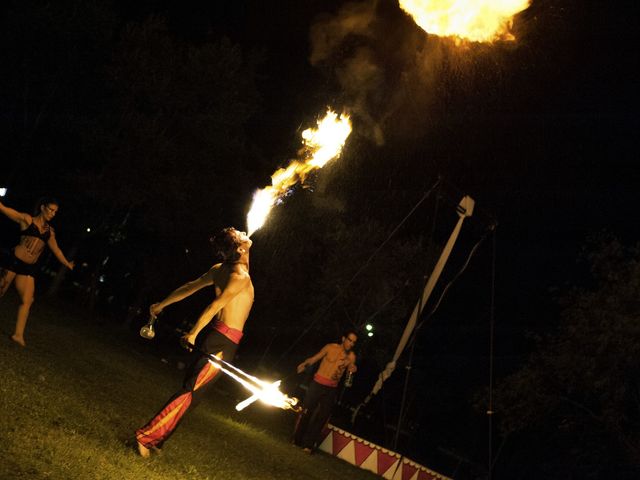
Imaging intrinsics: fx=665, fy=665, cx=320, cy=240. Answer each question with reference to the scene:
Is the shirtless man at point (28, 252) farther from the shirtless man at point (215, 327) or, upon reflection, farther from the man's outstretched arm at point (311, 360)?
the man's outstretched arm at point (311, 360)

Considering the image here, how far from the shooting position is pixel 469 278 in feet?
135

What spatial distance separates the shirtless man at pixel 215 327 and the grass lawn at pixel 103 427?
0.34 metres

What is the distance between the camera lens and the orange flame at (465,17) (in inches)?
436

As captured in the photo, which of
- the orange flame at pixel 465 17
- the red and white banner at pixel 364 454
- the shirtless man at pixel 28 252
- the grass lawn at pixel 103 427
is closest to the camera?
the grass lawn at pixel 103 427

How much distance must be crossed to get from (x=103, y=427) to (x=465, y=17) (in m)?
8.83

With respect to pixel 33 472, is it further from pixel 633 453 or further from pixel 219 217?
pixel 219 217

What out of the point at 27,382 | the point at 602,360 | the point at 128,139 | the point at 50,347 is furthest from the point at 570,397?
the point at 128,139

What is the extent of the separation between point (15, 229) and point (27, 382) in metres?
34.3

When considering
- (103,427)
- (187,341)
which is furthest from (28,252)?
(187,341)

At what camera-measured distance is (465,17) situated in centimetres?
1155

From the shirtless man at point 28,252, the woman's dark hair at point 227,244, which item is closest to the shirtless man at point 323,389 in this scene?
the shirtless man at point 28,252

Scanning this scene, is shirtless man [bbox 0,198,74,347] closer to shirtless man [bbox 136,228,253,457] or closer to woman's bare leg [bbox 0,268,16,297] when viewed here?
woman's bare leg [bbox 0,268,16,297]

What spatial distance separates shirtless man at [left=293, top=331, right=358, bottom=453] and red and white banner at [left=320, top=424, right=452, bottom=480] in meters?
1.09

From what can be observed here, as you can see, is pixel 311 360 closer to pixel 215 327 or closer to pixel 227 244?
pixel 215 327
